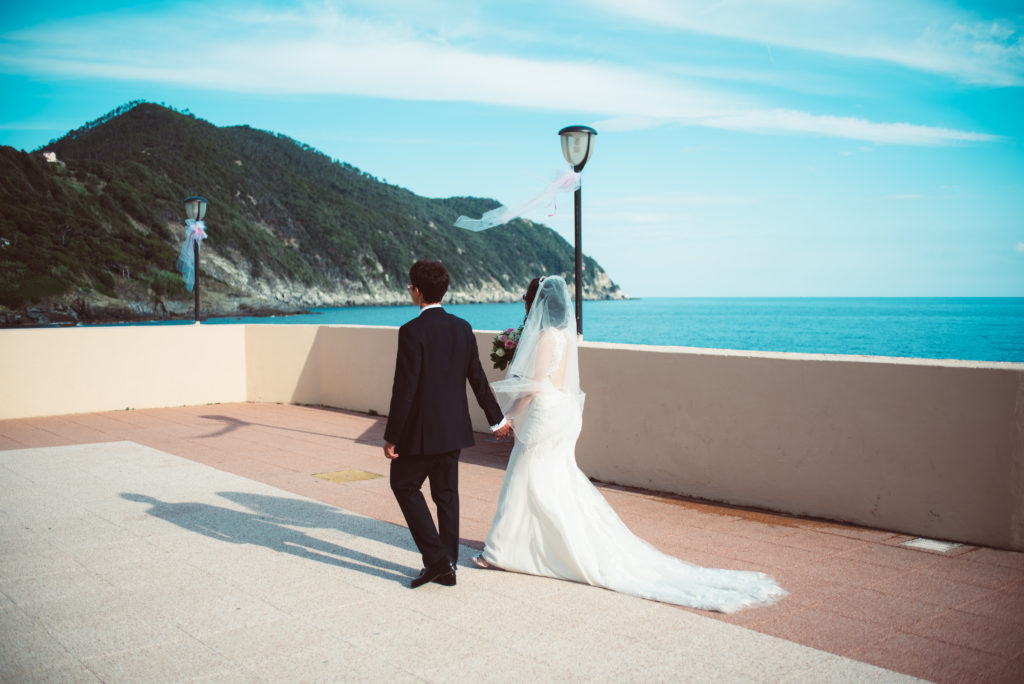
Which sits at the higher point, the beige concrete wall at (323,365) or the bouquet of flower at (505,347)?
the bouquet of flower at (505,347)

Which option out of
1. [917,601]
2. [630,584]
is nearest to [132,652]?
[630,584]

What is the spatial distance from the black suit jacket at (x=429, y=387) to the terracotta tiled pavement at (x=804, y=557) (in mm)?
1406

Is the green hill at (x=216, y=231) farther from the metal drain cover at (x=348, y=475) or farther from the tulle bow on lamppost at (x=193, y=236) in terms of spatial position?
the metal drain cover at (x=348, y=475)

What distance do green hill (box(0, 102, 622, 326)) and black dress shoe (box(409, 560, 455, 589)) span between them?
3594 inches

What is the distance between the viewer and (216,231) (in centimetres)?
10700

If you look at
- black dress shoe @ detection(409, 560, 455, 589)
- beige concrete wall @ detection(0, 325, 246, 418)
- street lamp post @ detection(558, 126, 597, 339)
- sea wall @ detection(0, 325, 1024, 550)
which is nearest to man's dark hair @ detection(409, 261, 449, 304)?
black dress shoe @ detection(409, 560, 455, 589)

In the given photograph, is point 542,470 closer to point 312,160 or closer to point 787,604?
point 787,604

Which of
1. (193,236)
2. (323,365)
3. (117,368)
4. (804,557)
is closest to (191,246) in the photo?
(193,236)

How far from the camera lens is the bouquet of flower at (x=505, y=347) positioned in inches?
322

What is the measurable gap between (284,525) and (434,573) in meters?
1.90

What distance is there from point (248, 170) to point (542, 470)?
425 ft

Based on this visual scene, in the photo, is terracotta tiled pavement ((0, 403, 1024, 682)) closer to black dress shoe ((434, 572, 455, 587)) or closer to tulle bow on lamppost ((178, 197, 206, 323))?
black dress shoe ((434, 572, 455, 587))

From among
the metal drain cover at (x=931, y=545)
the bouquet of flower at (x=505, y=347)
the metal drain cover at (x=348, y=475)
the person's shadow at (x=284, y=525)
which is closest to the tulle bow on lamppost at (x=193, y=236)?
the metal drain cover at (x=348, y=475)

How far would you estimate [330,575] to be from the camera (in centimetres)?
484
